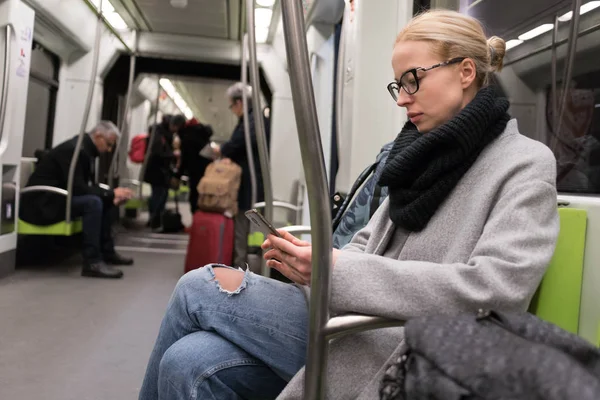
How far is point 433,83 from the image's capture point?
1145 mm

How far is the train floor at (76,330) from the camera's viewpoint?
2084 millimetres

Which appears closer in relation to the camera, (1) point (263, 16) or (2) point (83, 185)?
(2) point (83, 185)

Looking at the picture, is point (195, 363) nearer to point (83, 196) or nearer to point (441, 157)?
point (441, 157)

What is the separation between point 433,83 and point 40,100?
16.1 ft

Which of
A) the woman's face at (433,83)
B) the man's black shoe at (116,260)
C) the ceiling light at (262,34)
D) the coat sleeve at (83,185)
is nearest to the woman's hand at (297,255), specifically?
the woman's face at (433,83)

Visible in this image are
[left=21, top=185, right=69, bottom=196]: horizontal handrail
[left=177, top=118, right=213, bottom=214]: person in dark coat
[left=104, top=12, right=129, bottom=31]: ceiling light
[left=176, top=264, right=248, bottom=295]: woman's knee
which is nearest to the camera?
[left=176, top=264, right=248, bottom=295]: woman's knee

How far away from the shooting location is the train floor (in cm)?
208

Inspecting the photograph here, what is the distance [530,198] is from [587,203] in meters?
0.40

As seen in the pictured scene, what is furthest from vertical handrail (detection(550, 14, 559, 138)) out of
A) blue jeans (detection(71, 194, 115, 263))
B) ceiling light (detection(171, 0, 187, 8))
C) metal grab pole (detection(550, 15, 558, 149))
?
ceiling light (detection(171, 0, 187, 8))

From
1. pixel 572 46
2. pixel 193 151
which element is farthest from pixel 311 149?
pixel 193 151

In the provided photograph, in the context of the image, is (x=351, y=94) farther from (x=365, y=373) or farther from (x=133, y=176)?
(x=133, y=176)

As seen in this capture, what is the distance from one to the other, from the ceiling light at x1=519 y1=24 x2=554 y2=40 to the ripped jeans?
117 cm

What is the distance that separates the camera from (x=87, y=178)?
456cm

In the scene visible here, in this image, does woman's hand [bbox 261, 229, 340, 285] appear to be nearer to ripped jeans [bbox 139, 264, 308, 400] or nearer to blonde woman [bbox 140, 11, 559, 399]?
blonde woman [bbox 140, 11, 559, 399]
